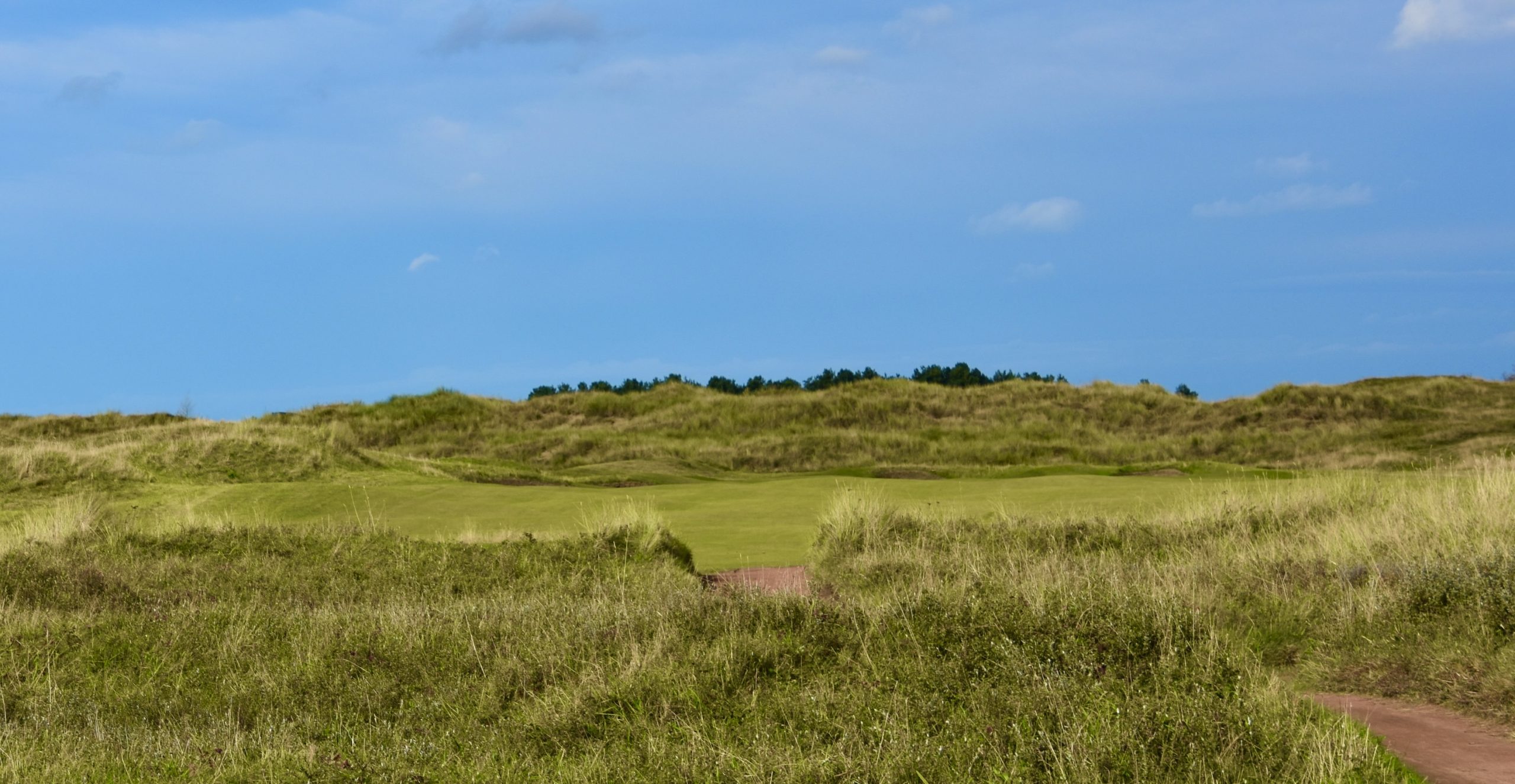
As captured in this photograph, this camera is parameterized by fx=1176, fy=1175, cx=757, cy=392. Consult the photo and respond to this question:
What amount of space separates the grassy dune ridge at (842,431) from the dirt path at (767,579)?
413 inches

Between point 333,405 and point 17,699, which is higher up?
point 333,405

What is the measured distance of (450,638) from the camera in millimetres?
8578

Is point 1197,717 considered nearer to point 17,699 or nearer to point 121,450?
point 17,699

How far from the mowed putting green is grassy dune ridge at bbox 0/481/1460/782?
2654 mm

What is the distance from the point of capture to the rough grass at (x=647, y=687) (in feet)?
18.0

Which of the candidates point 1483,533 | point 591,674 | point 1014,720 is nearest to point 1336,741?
point 1014,720

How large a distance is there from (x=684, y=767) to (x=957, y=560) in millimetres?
6279

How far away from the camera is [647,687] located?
273 inches

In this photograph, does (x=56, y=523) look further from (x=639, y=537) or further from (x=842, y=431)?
(x=842, y=431)

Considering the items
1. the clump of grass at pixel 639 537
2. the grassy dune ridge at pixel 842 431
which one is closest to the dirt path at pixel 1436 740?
the clump of grass at pixel 639 537

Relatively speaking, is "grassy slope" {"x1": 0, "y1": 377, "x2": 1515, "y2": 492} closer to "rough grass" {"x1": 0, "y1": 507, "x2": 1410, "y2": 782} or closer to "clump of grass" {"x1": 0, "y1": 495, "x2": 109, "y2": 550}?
"clump of grass" {"x1": 0, "y1": 495, "x2": 109, "y2": 550}

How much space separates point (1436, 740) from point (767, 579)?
266 inches

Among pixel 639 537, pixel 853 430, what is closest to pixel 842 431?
pixel 853 430

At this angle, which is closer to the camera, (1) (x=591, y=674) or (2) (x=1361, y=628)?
(1) (x=591, y=674)
